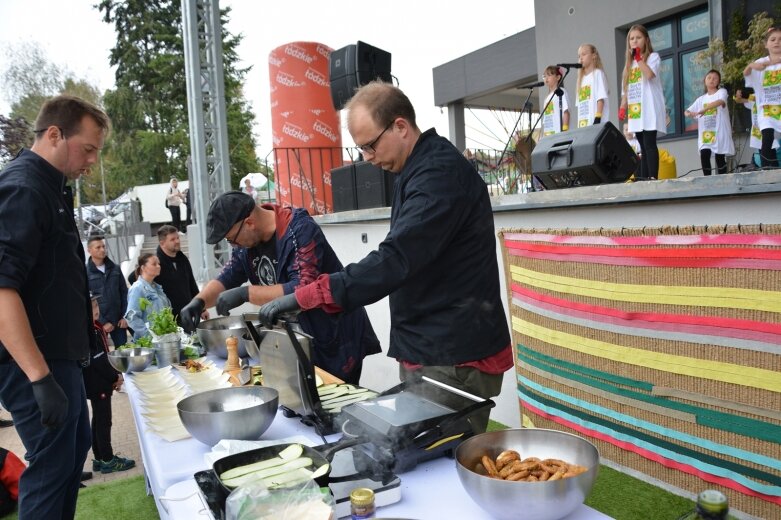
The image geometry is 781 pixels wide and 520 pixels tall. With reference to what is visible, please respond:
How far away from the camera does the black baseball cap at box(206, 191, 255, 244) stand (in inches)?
104

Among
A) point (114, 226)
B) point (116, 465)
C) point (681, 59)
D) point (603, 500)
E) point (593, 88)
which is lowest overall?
point (116, 465)

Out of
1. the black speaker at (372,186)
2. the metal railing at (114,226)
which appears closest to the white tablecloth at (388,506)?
the black speaker at (372,186)

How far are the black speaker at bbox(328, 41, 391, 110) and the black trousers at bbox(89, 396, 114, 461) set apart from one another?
12.5 ft

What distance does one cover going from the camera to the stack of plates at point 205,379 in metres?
2.31

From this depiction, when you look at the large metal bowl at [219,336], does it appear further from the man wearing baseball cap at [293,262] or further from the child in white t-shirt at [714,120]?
the child in white t-shirt at [714,120]

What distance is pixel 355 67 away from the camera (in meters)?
6.33

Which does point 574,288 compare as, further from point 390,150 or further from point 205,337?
point 205,337

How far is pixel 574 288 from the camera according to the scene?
9.76ft

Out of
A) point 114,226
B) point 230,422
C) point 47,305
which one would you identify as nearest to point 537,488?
point 230,422

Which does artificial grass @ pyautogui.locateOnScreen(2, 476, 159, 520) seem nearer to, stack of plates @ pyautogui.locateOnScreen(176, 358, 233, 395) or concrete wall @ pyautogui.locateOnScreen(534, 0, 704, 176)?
stack of plates @ pyautogui.locateOnScreen(176, 358, 233, 395)

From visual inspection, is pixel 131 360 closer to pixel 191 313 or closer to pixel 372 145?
pixel 191 313

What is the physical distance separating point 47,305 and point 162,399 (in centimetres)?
56

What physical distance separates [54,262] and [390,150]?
138 centimetres

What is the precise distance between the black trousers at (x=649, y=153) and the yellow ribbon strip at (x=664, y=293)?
307 centimetres
